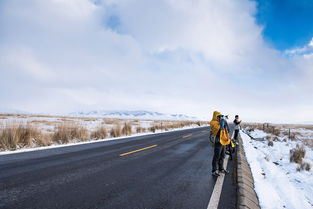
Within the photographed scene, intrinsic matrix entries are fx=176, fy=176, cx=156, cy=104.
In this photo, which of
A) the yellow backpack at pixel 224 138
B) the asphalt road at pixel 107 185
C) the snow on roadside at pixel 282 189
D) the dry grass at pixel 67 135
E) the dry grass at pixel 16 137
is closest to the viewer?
the asphalt road at pixel 107 185

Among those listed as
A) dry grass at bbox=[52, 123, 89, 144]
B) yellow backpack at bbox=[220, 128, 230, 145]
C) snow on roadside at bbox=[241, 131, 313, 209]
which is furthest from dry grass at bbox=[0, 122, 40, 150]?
snow on roadside at bbox=[241, 131, 313, 209]

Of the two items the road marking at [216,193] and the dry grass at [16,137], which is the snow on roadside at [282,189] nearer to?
the road marking at [216,193]

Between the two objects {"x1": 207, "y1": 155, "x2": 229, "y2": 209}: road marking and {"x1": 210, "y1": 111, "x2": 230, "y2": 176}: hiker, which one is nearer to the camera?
{"x1": 207, "y1": 155, "x2": 229, "y2": 209}: road marking

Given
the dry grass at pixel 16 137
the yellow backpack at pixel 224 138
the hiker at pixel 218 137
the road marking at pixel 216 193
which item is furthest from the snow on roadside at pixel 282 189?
the dry grass at pixel 16 137

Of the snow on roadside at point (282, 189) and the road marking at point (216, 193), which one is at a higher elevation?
the road marking at point (216, 193)

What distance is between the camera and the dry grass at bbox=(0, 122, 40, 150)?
7793mm

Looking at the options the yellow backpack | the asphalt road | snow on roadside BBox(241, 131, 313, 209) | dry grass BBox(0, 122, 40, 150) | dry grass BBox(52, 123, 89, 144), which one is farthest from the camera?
dry grass BBox(52, 123, 89, 144)

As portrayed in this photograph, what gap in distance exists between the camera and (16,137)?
27.1ft

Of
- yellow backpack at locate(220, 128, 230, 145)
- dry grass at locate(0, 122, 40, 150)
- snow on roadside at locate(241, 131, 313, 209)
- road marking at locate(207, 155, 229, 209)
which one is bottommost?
snow on roadside at locate(241, 131, 313, 209)

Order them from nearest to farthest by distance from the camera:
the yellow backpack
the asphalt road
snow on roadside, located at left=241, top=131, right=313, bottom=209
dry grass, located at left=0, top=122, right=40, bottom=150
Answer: the asphalt road
snow on roadside, located at left=241, top=131, right=313, bottom=209
the yellow backpack
dry grass, located at left=0, top=122, right=40, bottom=150

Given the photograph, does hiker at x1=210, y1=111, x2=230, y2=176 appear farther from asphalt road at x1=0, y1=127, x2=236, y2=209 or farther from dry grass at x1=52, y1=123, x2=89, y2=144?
dry grass at x1=52, y1=123, x2=89, y2=144

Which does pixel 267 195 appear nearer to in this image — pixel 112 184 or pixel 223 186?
pixel 223 186

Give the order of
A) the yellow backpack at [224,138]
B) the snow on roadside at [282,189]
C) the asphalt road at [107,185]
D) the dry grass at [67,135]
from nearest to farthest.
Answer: the asphalt road at [107,185]
the snow on roadside at [282,189]
the yellow backpack at [224,138]
the dry grass at [67,135]

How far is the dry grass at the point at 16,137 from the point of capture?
25.6 feet
